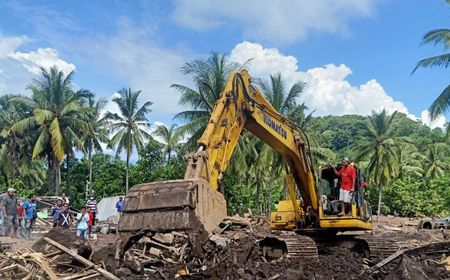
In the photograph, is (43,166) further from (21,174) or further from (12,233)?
(12,233)

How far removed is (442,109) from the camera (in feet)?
81.4

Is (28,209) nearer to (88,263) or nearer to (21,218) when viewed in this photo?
(21,218)

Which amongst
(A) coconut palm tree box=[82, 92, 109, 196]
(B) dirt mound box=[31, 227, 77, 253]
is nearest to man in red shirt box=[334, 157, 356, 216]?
(B) dirt mound box=[31, 227, 77, 253]

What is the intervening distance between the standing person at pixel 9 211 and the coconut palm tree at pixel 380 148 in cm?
3787

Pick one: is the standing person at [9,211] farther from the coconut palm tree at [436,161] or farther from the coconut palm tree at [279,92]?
the coconut palm tree at [436,161]

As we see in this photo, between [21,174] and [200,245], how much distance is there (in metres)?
41.7

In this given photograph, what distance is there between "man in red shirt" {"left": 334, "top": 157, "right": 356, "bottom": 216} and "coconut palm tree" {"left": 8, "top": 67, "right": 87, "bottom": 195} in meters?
28.2

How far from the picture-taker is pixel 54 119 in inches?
1468

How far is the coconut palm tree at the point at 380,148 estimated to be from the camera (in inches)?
1889

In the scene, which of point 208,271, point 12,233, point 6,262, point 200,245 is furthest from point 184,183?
point 12,233

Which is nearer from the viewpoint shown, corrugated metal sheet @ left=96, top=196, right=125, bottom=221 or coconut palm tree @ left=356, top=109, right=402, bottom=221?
corrugated metal sheet @ left=96, top=196, right=125, bottom=221

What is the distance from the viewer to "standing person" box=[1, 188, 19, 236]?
15609 millimetres

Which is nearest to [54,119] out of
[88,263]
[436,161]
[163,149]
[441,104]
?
[163,149]

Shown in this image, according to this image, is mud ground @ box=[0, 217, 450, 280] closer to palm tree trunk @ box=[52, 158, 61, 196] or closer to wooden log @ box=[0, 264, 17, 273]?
wooden log @ box=[0, 264, 17, 273]
